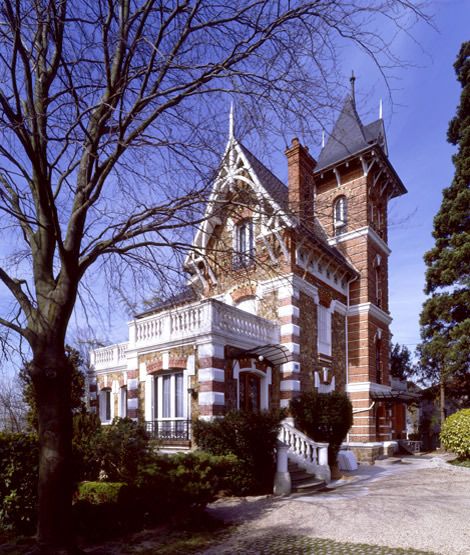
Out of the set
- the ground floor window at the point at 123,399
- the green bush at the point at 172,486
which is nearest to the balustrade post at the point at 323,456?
the green bush at the point at 172,486

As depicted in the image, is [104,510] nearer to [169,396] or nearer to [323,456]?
[169,396]

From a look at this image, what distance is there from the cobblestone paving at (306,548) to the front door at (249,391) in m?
7.54

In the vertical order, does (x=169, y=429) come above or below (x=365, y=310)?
below

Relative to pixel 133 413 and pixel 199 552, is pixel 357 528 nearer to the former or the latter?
pixel 199 552

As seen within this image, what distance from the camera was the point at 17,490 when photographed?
7.87m

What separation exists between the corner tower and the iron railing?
8966mm

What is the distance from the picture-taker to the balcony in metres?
13.9

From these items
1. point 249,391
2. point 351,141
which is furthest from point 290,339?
point 351,141

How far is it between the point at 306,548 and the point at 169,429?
8403 mm

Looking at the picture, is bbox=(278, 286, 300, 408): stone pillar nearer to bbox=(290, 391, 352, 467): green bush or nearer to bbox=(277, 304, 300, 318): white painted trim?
bbox=(277, 304, 300, 318): white painted trim

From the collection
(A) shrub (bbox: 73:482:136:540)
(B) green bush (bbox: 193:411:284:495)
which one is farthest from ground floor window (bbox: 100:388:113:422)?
(A) shrub (bbox: 73:482:136:540)

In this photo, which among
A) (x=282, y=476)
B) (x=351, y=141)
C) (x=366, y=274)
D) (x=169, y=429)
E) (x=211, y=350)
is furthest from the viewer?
(x=351, y=141)

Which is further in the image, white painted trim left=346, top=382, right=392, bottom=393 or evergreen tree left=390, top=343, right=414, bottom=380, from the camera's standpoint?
evergreen tree left=390, top=343, right=414, bottom=380

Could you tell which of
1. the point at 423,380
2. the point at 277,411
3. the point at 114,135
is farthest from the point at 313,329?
the point at 423,380
